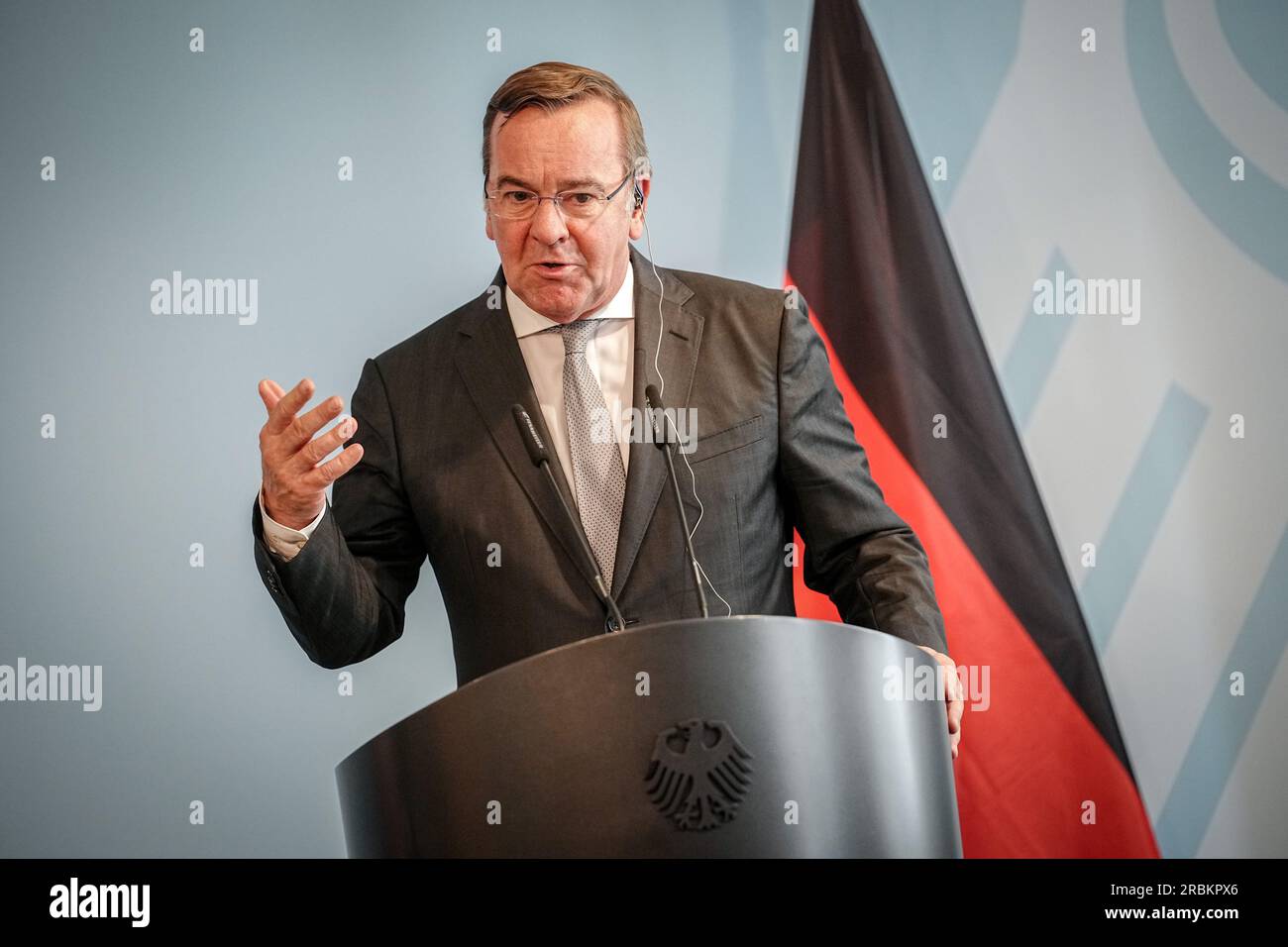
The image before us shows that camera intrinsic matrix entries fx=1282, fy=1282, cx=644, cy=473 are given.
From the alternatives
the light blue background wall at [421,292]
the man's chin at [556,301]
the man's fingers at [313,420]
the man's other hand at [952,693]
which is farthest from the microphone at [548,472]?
the light blue background wall at [421,292]

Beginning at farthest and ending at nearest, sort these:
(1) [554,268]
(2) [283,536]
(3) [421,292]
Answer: (3) [421,292] < (1) [554,268] < (2) [283,536]

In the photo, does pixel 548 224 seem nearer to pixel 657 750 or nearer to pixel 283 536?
pixel 283 536

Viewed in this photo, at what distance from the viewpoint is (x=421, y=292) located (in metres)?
2.75

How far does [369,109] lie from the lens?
2.76 m

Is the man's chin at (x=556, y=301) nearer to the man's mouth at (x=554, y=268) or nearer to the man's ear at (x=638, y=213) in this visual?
the man's mouth at (x=554, y=268)

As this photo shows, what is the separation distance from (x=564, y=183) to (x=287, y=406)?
0.66 meters

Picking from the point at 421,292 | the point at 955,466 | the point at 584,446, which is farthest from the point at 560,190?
the point at 955,466

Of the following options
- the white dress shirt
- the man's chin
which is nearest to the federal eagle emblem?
the white dress shirt

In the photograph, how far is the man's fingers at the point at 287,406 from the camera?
1.48 m

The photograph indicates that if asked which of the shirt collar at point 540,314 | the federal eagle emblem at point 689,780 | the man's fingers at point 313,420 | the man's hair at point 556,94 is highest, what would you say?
the man's hair at point 556,94

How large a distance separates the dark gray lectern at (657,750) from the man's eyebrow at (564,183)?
0.96 m

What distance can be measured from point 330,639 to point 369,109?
54.8 inches

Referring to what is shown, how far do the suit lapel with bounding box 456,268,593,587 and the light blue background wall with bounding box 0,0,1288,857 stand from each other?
68 cm

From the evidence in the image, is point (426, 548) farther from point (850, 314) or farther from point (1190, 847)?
point (1190, 847)
